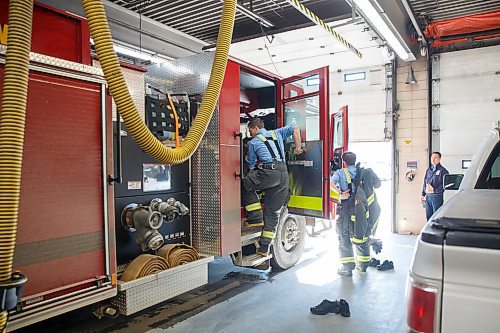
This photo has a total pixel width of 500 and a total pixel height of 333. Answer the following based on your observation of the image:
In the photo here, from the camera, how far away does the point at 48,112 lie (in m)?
2.93

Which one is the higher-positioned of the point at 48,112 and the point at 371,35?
the point at 371,35

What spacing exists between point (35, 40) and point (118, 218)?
6.11ft

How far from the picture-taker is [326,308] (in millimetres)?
4312

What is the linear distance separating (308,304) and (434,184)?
5222 mm

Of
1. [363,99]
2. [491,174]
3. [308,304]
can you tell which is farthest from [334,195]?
[363,99]

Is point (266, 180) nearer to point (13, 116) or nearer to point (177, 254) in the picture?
point (177, 254)

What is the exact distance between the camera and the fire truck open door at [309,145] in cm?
553

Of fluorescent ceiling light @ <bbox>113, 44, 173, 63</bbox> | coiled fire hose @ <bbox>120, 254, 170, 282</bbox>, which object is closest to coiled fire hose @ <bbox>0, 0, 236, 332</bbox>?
coiled fire hose @ <bbox>120, 254, 170, 282</bbox>

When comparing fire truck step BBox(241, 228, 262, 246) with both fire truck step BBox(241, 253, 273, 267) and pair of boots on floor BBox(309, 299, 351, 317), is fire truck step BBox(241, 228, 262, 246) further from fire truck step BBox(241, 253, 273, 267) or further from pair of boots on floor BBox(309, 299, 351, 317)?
pair of boots on floor BBox(309, 299, 351, 317)

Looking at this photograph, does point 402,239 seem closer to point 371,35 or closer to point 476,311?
point 371,35

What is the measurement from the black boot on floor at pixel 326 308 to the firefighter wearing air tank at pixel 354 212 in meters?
1.49

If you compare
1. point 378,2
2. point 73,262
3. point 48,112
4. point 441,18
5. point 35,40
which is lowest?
point 73,262

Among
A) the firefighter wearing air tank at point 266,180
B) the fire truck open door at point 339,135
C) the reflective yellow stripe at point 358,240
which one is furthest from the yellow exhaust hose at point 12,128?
the fire truck open door at point 339,135

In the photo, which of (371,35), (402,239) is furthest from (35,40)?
(402,239)
